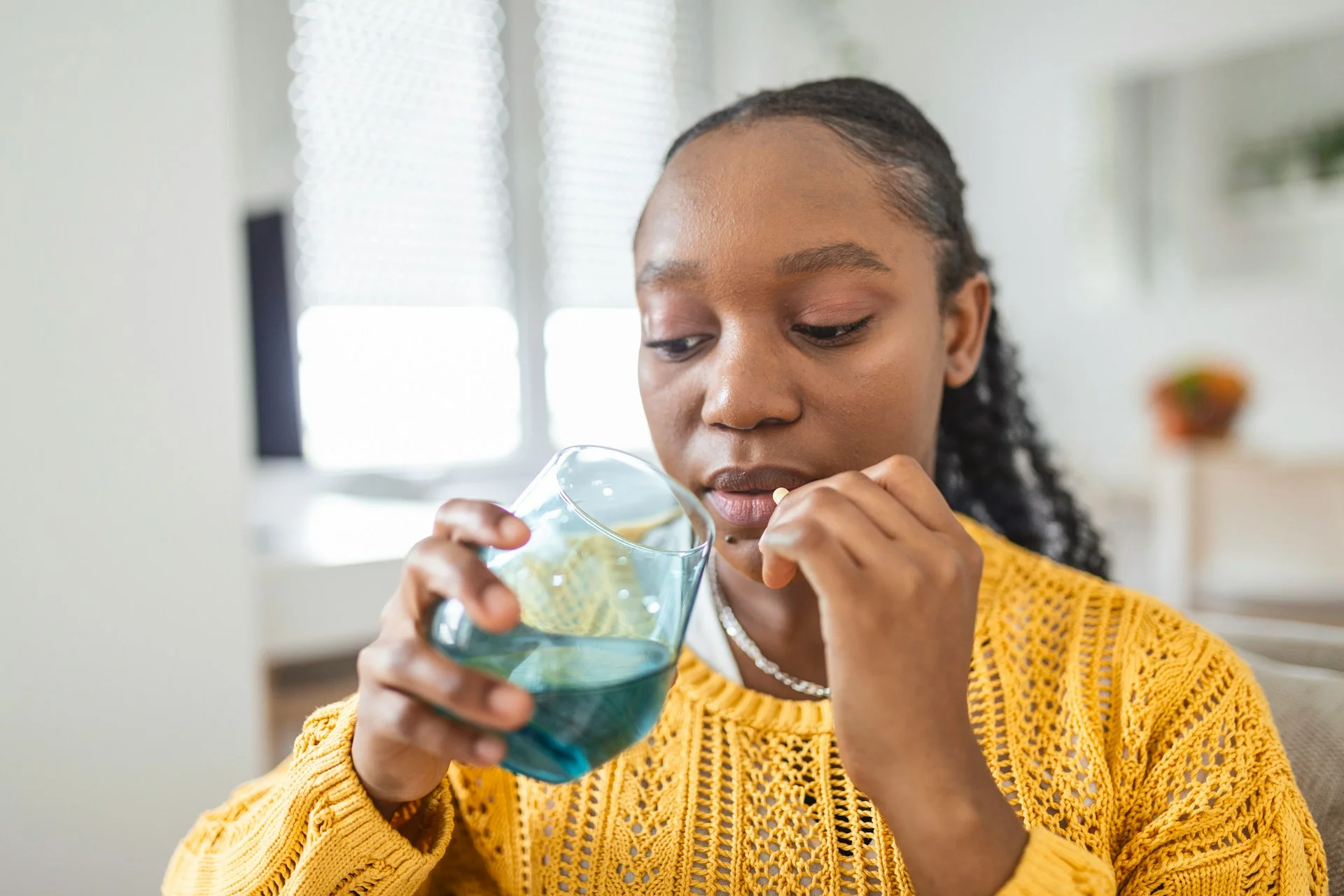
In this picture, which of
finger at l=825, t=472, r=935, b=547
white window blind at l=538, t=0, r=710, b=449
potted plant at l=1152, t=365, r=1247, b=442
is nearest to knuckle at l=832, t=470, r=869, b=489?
finger at l=825, t=472, r=935, b=547

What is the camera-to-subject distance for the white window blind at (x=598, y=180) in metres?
3.52

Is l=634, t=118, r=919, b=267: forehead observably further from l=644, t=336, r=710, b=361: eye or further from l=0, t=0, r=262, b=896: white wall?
l=0, t=0, r=262, b=896: white wall

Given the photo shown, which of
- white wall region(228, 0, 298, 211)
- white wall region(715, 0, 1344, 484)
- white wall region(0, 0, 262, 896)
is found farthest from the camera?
white wall region(715, 0, 1344, 484)

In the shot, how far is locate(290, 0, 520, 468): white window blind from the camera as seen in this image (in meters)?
3.03

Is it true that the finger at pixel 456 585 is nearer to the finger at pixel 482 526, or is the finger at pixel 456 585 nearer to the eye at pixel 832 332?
the finger at pixel 482 526

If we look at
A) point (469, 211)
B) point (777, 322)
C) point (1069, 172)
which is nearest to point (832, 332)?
point (777, 322)

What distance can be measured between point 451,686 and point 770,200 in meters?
0.45

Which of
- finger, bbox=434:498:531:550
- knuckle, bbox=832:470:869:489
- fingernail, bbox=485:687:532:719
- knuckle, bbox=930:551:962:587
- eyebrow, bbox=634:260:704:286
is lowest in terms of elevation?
fingernail, bbox=485:687:532:719

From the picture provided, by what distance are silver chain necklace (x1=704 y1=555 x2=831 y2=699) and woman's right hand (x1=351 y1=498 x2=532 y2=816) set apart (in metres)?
0.39

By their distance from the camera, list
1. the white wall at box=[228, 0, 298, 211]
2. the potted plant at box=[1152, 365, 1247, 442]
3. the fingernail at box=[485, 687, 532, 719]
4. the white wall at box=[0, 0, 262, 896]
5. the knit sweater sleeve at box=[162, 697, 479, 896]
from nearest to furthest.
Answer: the fingernail at box=[485, 687, 532, 719]
the knit sweater sleeve at box=[162, 697, 479, 896]
the white wall at box=[0, 0, 262, 896]
the white wall at box=[228, 0, 298, 211]
the potted plant at box=[1152, 365, 1247, 442]

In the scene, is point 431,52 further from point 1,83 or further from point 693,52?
point 1,83

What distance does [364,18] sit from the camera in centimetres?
309

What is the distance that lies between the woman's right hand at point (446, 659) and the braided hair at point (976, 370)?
464 millimetres

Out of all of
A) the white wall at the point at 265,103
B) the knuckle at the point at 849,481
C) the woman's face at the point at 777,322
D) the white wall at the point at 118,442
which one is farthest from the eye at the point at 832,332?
the white wall at the point at 265,103
